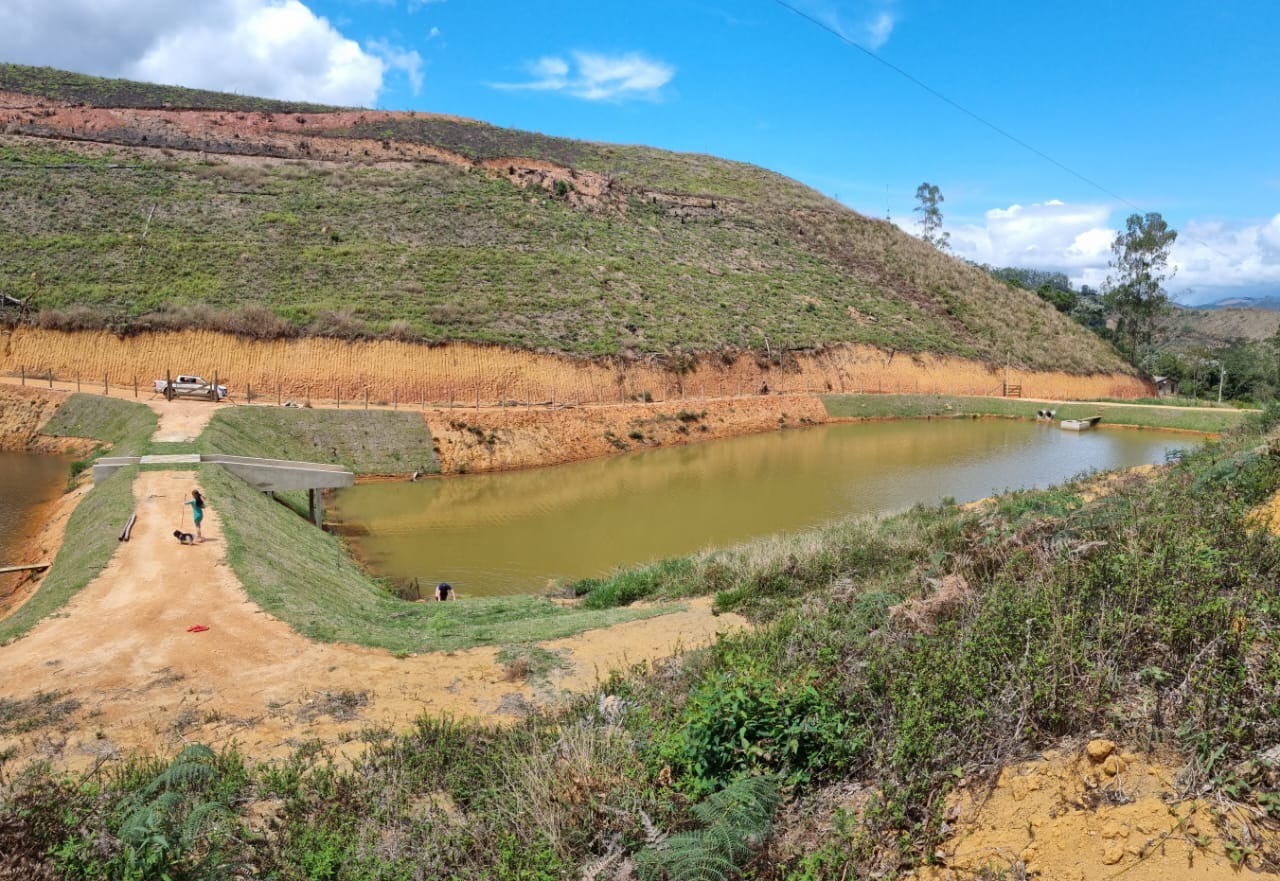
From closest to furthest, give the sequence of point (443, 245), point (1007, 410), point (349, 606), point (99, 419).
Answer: point (349, 606), point (99, 419), point (443, 245), point (1007, 410)

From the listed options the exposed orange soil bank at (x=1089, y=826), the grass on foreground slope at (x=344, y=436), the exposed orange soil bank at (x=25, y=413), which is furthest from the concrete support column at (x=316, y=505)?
the exposed orange soil bank at (x=1089, y=826)

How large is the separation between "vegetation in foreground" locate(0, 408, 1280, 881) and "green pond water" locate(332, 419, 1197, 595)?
1075 centimetres

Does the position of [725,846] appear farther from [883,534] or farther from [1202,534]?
[883,534]

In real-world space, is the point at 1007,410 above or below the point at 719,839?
above

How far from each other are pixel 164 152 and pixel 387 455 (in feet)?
124

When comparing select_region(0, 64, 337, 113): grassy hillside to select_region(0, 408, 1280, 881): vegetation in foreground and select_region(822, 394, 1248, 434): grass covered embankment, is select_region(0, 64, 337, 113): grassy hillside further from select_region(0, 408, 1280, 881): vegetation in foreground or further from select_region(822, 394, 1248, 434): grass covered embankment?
select_region(0, 408, 1280, 881): vegetation in foreground

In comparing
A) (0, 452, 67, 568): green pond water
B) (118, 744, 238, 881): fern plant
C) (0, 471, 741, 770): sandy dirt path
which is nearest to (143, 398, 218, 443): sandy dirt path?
(0, 452, 67, 568): green pond water

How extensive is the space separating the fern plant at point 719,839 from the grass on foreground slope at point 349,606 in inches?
248

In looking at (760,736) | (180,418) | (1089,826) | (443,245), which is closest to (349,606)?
(760,736)

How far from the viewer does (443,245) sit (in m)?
45.0

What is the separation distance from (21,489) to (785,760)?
2627 centimetres

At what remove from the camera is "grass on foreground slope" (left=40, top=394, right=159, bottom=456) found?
82.1ft

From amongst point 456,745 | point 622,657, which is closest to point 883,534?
point 622,657

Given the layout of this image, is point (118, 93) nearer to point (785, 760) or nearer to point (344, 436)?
point (344, 436)
